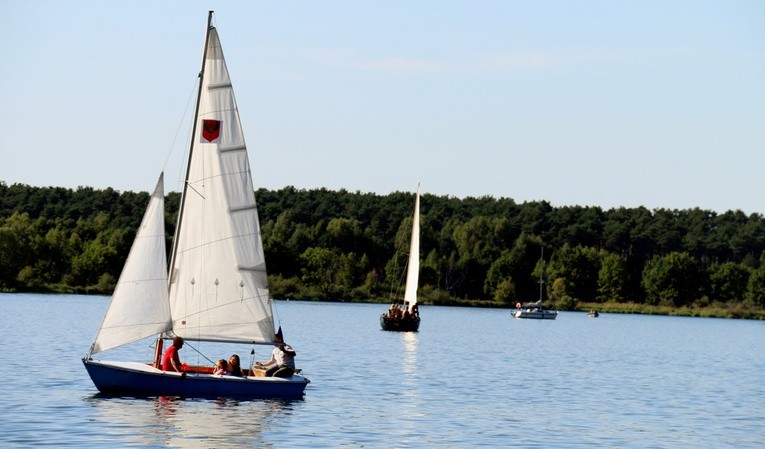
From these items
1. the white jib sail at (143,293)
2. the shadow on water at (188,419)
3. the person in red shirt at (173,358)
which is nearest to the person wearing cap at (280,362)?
the shadow on water at (188,419)

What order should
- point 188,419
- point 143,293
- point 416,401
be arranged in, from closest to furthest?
point 188,419
point 143,293
point 416,401

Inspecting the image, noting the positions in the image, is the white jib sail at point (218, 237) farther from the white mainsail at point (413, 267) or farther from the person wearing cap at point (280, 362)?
the white mainsail at point (413, 267)

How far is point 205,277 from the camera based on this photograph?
134ft

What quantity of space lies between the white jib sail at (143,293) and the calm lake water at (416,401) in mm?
2100

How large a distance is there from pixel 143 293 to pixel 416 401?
11.6 metres

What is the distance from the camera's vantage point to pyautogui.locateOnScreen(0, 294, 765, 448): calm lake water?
35.2 meters

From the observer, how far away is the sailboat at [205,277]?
39.4 metres

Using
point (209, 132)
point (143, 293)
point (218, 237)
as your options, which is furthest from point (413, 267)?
point (143, 293)

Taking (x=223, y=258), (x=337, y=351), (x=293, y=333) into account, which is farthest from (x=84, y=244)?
(x=223, y=258)

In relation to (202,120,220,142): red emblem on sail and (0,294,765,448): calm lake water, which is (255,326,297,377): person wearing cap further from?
(202,120,220,142): red emblem on sail

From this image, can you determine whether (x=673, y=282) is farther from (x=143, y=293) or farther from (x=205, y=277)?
(x=143, y=293)

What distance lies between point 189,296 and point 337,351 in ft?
99.0

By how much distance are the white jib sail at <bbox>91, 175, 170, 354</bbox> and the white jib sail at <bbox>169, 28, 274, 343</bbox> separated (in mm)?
647

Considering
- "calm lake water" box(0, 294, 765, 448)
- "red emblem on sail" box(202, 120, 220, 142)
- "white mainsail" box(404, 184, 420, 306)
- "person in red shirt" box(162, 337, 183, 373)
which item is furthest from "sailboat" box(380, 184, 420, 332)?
"person in red shirt" box(162, 337, 183, 373)
